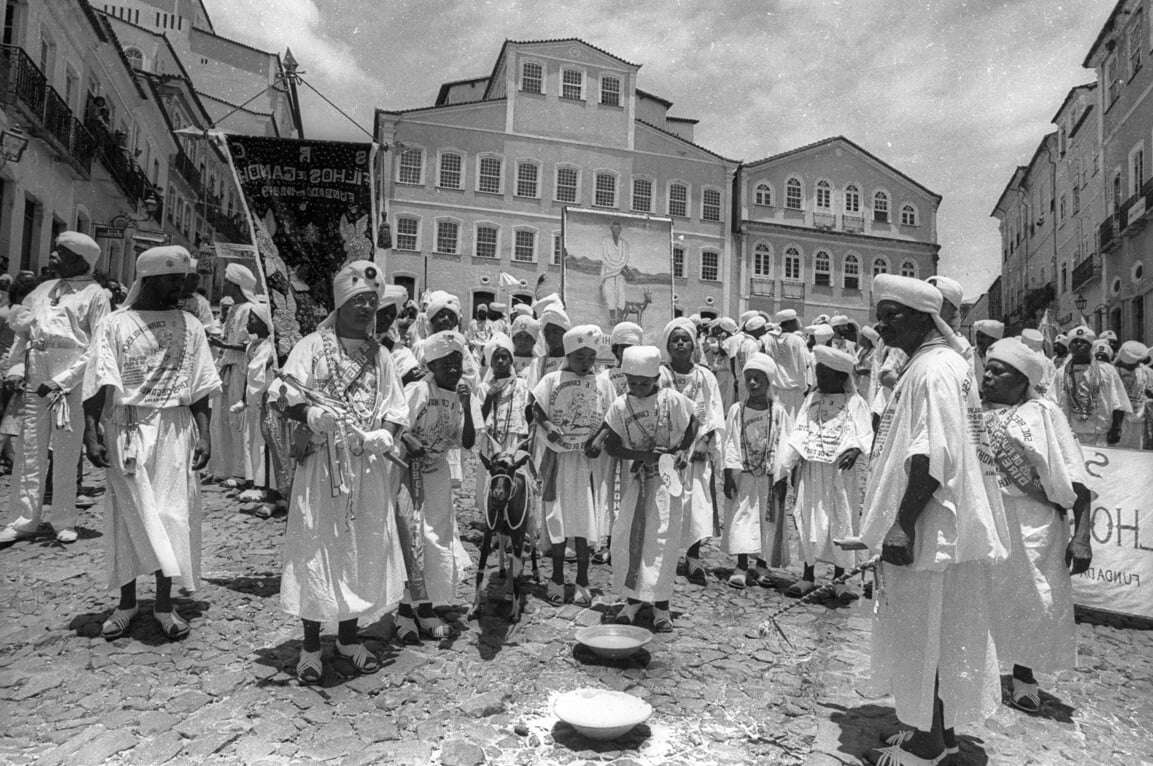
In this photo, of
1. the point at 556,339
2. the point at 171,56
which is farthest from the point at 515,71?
the point at 556,339

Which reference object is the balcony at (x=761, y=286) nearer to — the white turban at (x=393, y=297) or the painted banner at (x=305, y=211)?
the white turban at (x=393, y=297)

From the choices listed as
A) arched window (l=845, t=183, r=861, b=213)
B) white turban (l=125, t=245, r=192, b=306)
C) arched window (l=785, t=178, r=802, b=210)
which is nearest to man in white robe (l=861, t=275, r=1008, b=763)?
white turban (l=125, t=245, r=192, b=306)

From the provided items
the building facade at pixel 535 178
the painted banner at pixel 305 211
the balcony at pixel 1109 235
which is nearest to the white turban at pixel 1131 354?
the painted banner at pixel 305 211

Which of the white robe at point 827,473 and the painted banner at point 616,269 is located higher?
the painted banner at point 616,269

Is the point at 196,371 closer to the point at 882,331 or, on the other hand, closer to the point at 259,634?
the point at 259,634

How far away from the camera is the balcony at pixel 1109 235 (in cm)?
2914

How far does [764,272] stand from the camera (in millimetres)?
42000

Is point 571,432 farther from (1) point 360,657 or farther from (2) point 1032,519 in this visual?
(2) point 1032,519

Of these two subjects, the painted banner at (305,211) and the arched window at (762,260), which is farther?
the arched window at (762,260)

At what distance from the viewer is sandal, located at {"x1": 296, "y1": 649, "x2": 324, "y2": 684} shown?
4430 millimetres

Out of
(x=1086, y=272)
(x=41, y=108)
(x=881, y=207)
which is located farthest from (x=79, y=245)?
(x=881, y=207)

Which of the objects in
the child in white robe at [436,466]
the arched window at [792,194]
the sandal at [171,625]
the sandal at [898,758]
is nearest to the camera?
the sandal at [898,758]

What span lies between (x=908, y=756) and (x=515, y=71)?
38404mm

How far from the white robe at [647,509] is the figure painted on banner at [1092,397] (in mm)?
7315
